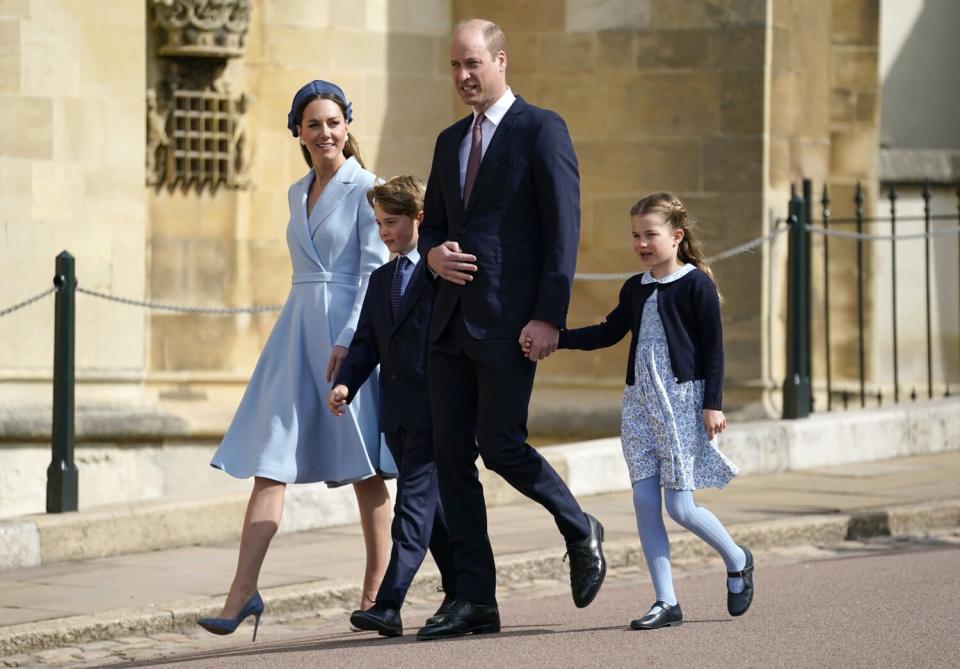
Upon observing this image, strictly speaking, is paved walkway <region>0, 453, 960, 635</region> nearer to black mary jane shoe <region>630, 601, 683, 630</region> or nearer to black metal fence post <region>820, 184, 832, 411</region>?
black metal fence post <region>820, 184, 832, 411</region>

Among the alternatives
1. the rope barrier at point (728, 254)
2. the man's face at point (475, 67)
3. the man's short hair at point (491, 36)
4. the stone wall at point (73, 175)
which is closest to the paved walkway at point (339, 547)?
the rope barrier at point (728, 254)

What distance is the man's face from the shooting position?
6.07 meters

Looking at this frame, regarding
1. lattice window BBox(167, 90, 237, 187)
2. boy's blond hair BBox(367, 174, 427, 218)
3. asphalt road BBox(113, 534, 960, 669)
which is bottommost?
asphalt road BBox(113, 534, 960, 669)

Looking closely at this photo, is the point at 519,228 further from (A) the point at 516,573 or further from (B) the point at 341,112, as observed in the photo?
(A) the point at 516,573

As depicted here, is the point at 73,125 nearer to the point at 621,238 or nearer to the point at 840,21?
the point at 621,238

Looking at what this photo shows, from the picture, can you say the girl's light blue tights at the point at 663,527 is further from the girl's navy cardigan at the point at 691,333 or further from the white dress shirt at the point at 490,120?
the white dress shirt at the point at 490,120

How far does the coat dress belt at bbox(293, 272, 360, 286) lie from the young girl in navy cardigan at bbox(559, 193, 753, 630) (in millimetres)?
834

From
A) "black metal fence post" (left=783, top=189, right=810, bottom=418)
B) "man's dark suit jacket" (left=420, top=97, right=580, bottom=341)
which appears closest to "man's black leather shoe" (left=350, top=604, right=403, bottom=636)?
"man's dark suit jacket" (left=420, top=97, right=580, bottom=341)

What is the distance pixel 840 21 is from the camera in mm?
14492

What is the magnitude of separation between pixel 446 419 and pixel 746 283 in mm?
6056

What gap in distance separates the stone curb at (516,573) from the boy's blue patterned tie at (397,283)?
1.36m

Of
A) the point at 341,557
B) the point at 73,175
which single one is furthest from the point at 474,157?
the point at 73,175

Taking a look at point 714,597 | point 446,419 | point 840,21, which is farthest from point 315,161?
point 840,21

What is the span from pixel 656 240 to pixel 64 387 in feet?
11.1
